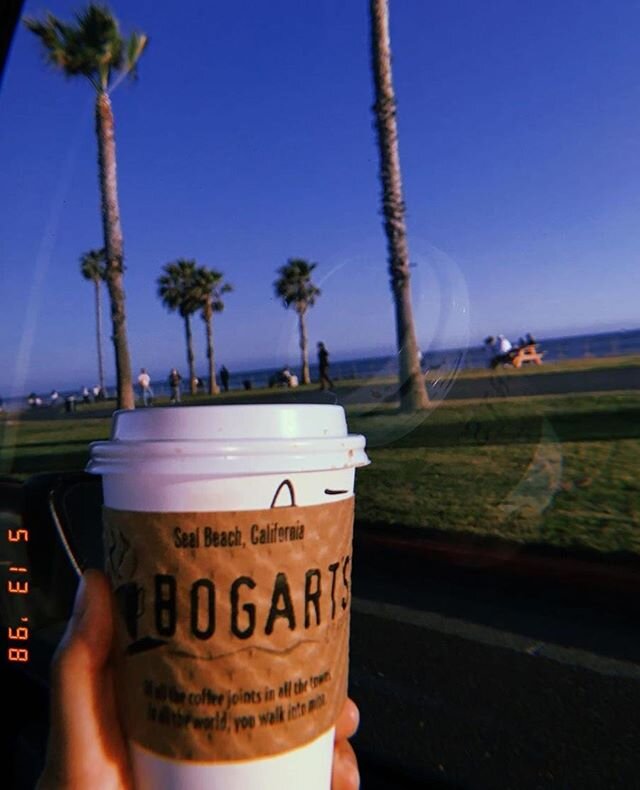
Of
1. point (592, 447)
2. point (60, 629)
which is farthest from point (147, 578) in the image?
point (592, 447)

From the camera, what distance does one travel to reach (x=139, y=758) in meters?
1.03

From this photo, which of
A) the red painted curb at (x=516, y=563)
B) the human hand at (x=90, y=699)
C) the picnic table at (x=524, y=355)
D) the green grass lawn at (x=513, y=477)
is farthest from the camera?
the green grass lawn at (x=513, y=477)

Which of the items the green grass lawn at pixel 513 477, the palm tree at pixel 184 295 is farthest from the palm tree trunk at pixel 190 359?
the green grass lawn at pixel 513 477

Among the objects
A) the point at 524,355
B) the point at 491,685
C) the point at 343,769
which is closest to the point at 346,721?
the point at 343,769

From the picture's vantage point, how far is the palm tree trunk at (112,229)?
89.0 inches

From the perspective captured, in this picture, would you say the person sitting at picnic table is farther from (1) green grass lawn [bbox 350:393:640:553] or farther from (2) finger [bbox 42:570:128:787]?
(2) finger [bbox 42:570:128:787]

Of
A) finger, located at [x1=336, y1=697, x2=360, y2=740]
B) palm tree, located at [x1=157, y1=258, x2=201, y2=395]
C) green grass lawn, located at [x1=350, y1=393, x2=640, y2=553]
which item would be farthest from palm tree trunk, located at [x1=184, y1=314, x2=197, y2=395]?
green grass lawn, located at [x1=350, y1=393, x2=640, y2=553]

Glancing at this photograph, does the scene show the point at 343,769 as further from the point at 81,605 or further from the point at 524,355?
the point at 524,355

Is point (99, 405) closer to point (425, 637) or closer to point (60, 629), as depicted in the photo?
point (60, 629)

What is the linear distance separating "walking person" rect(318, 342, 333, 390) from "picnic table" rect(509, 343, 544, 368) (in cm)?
179

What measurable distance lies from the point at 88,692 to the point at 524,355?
13.3 feet

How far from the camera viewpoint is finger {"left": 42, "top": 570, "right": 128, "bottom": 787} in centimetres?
107

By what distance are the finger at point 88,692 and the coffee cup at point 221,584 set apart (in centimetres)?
6

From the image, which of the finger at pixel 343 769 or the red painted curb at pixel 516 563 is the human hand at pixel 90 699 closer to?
the finger at pixel 343 769
